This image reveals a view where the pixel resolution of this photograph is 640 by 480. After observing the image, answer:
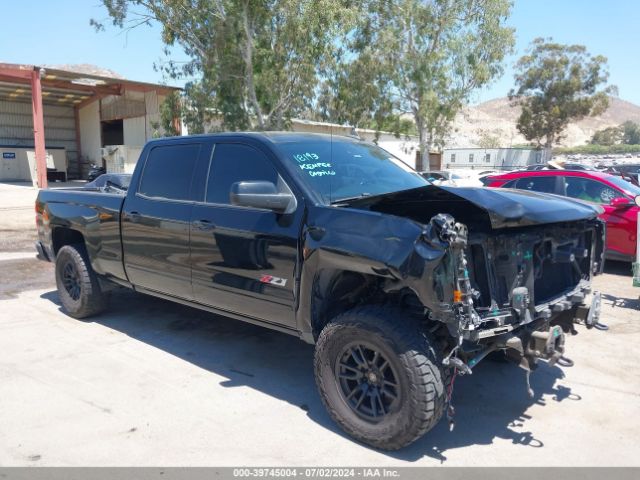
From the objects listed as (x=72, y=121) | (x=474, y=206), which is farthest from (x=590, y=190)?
(x=72, y=121)

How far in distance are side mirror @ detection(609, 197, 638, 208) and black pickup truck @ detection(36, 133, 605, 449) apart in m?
4.83

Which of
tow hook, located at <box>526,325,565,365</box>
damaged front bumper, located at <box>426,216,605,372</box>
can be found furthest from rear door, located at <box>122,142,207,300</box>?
tow hook, located at <box>526,325,565,365</box>

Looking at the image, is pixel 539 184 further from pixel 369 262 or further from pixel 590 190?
pixel 369 262

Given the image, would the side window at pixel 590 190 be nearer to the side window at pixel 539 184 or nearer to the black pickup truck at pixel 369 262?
the side window at pixel 539 184

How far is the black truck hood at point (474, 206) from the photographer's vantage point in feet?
10.7

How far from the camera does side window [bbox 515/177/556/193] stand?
9.24 meters

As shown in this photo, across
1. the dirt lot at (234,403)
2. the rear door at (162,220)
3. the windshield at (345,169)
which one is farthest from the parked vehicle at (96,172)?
the windshield at (345,169)

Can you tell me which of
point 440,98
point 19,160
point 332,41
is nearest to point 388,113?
point 440,98

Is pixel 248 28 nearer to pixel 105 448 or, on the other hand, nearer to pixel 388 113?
pixel 388 113

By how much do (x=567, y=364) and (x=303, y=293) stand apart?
200 cm

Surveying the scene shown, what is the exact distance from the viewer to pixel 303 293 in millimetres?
3744

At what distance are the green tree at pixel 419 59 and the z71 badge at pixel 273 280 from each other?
85.8 feet

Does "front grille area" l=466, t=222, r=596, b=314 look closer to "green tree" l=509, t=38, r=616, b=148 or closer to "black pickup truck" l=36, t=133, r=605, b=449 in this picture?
"black pickup truck" l=36, t=133, r=605, b=449

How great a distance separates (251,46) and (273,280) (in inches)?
773
